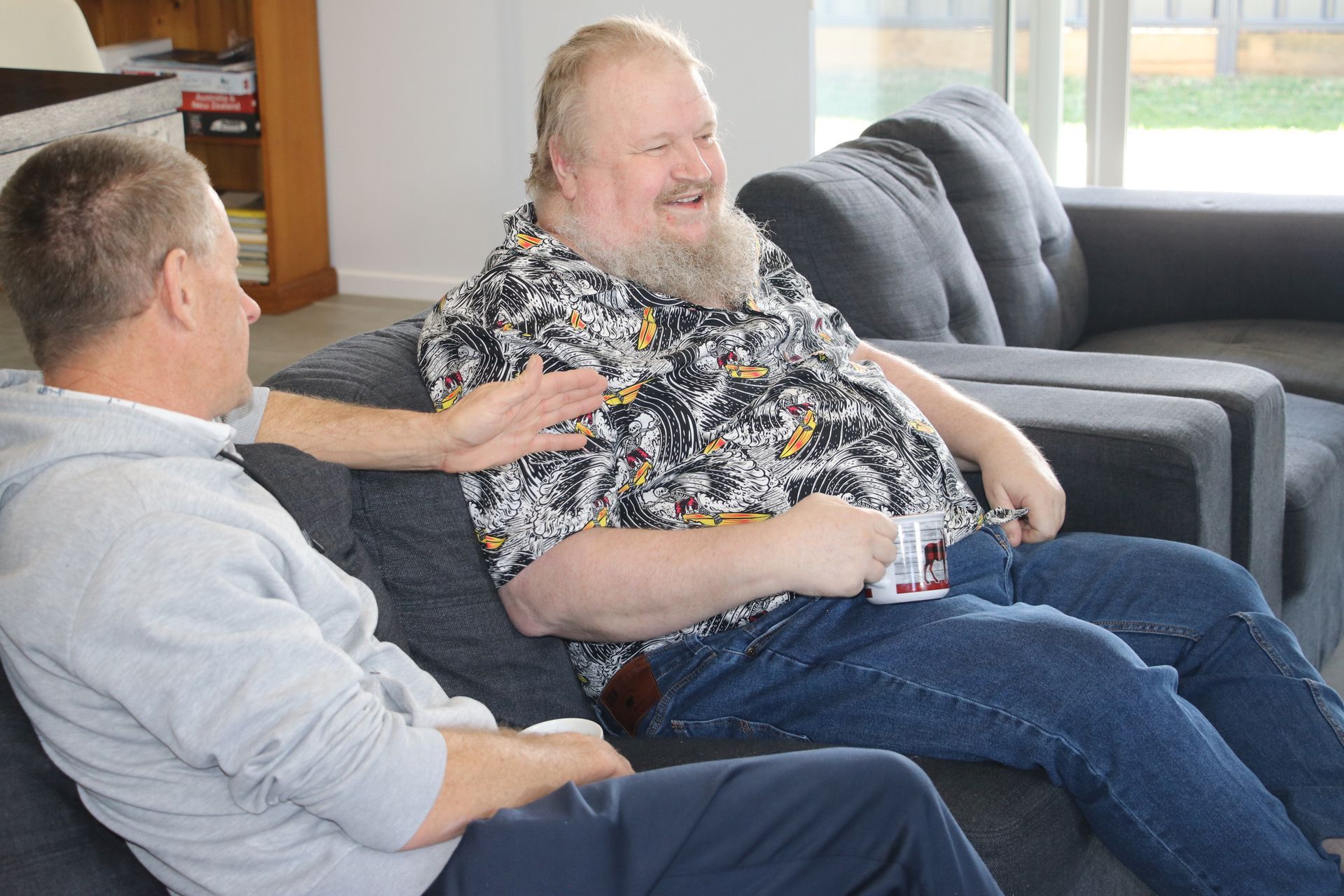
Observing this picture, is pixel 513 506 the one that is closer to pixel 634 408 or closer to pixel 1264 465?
pixel 634 408

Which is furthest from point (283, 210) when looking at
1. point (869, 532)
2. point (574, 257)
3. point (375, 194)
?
point (869, 532)

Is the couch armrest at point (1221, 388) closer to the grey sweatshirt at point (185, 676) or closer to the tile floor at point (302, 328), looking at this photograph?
the grey sweatshirt at point (185, 676)

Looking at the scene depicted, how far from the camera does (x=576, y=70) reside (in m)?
1.79

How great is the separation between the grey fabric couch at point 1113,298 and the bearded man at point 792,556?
0.88 ft

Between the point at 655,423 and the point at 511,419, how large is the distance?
0.21m

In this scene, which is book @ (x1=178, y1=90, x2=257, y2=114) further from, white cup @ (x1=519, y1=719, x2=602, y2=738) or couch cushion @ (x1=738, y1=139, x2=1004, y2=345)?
white cup @ (x1=519, y1=719, x2=602, y2=738)

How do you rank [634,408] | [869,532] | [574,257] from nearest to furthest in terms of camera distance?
[869,532] < [634,408] < [574,257]

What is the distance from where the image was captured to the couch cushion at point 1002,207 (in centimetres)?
278

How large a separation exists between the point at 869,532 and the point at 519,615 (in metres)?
0.41

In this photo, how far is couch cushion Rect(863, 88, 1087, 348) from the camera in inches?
109

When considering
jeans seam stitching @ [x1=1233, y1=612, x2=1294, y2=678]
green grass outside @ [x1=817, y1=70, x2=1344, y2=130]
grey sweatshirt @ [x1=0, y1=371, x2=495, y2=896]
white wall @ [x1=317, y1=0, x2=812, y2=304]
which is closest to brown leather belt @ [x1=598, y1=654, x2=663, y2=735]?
grey sweatshirt @ [x1=0, y1=371, x2=495, y2=896]

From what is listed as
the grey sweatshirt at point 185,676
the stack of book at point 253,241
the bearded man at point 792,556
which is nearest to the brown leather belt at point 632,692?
the bearded man at point 792,556

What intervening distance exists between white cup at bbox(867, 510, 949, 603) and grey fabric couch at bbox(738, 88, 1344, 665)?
53cm

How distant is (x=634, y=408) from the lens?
63.8 inches
